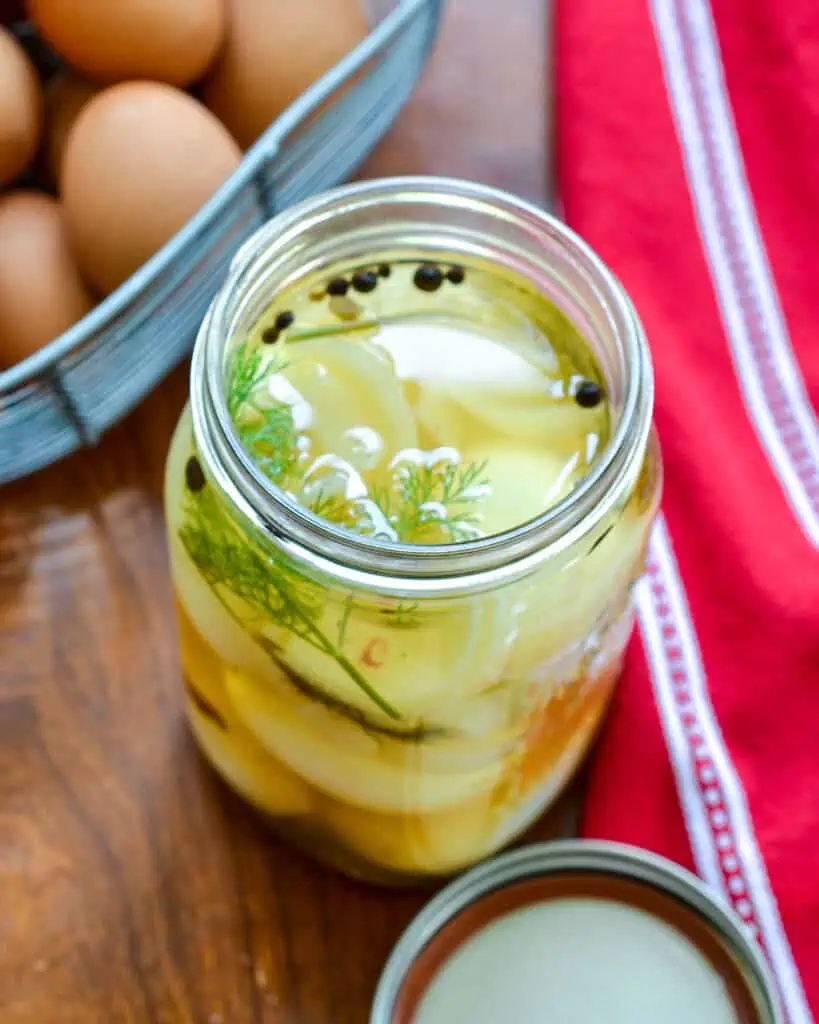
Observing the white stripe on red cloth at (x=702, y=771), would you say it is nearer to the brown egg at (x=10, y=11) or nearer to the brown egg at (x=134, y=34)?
the brown egg at (x=134, y=34)

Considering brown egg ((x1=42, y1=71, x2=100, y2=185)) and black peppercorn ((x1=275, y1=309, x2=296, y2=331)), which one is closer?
black peppercorn ((x1=275, y1=309, x2=296, y2=331))

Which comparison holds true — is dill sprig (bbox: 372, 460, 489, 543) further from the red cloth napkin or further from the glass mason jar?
the red cloth napkin

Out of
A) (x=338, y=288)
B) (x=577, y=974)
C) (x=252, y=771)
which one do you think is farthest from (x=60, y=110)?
(x=577, y=974)

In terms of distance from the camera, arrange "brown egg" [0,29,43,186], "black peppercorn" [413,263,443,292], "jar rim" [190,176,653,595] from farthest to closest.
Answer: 1. "brown egg" [0,29,43,186]
2. "black peppercorn" [413,263,443,292]
3. "jar rim" [190,176,653,595]

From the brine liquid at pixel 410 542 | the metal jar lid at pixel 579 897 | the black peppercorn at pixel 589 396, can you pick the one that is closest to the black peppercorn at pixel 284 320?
the brine liquid at pixel 410 542

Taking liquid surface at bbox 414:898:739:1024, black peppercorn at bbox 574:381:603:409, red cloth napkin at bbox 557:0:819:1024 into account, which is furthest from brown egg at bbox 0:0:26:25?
liquid surface at bbox 414:898:739:1024

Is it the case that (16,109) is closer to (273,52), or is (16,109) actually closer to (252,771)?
(273,52)

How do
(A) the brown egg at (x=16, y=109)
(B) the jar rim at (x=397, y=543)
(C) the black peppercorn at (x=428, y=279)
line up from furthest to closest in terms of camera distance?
(A) the brown egg at (x=16, y=109)
(C) the black peppercorn at (x=428, y=279)
(B) the jar rim at (x=397, y=543)
